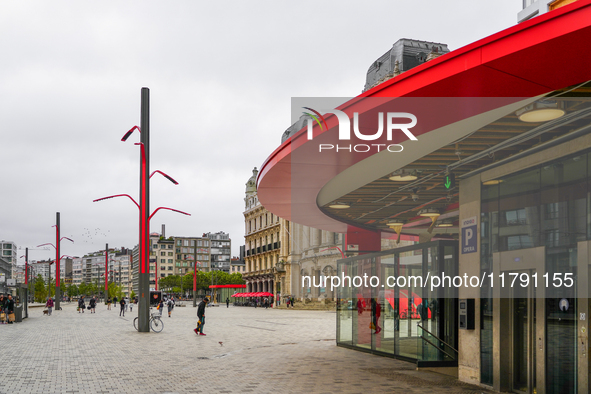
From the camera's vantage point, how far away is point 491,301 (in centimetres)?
1056

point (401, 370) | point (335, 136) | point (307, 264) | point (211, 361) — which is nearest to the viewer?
point (335, 136)

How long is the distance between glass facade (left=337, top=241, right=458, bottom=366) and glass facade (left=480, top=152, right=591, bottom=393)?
198cm

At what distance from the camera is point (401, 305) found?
14.8 meters

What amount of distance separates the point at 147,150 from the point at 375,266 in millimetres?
12243

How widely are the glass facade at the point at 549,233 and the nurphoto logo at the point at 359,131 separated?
2.13m

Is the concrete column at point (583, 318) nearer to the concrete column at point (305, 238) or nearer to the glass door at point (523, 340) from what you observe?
the glass door at point (523, 340)

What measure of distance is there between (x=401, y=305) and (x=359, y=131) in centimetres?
703

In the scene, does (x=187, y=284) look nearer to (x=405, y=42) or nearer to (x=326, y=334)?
(x=405, y=42)

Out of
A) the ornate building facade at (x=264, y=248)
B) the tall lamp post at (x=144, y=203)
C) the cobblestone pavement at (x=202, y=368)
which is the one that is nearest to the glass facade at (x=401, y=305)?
the cobblestone pavement at (x=202, y=368)

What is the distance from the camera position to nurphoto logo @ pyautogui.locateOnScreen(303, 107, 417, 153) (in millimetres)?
8336

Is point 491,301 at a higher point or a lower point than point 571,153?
lower

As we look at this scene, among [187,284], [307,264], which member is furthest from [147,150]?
[187,284]

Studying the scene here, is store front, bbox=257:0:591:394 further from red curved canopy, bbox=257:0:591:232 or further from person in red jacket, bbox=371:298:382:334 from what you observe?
person in red jacket, bbox=371:298:382:334

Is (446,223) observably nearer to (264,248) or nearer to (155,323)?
(155,323)
